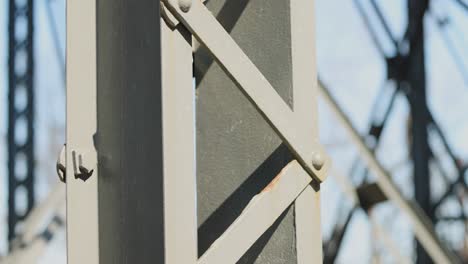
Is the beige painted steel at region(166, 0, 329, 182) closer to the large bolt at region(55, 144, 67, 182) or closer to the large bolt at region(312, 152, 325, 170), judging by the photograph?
the large bolt at region(312, 152, 325, 170)

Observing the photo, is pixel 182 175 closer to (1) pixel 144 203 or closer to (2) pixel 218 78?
(1) pixel 144 203

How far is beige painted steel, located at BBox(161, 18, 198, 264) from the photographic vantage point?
2336 millimetres

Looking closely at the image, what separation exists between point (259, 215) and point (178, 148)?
279 mm

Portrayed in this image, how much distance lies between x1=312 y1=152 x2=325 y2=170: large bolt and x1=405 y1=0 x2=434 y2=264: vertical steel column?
15.7 ft

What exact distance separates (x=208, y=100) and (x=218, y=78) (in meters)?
0.07

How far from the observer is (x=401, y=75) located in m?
7.42

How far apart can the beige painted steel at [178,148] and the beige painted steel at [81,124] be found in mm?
→ 352

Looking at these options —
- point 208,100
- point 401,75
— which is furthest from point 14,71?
point 208,100

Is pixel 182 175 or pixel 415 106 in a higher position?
pixel 182 175

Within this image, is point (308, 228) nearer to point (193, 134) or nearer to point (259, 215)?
point (259, 215)

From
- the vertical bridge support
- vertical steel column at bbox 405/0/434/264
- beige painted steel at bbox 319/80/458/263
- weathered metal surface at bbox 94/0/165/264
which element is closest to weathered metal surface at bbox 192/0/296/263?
the vertical bridge support

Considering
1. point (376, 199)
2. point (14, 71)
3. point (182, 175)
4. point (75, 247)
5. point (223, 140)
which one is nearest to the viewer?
point (182, 175)

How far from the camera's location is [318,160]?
2639mm

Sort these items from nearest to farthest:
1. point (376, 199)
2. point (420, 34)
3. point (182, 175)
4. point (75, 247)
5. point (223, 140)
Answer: point (182, 175)
point (75, 247)
point (223, 140)
point (376, 199)
point (420, 34)
